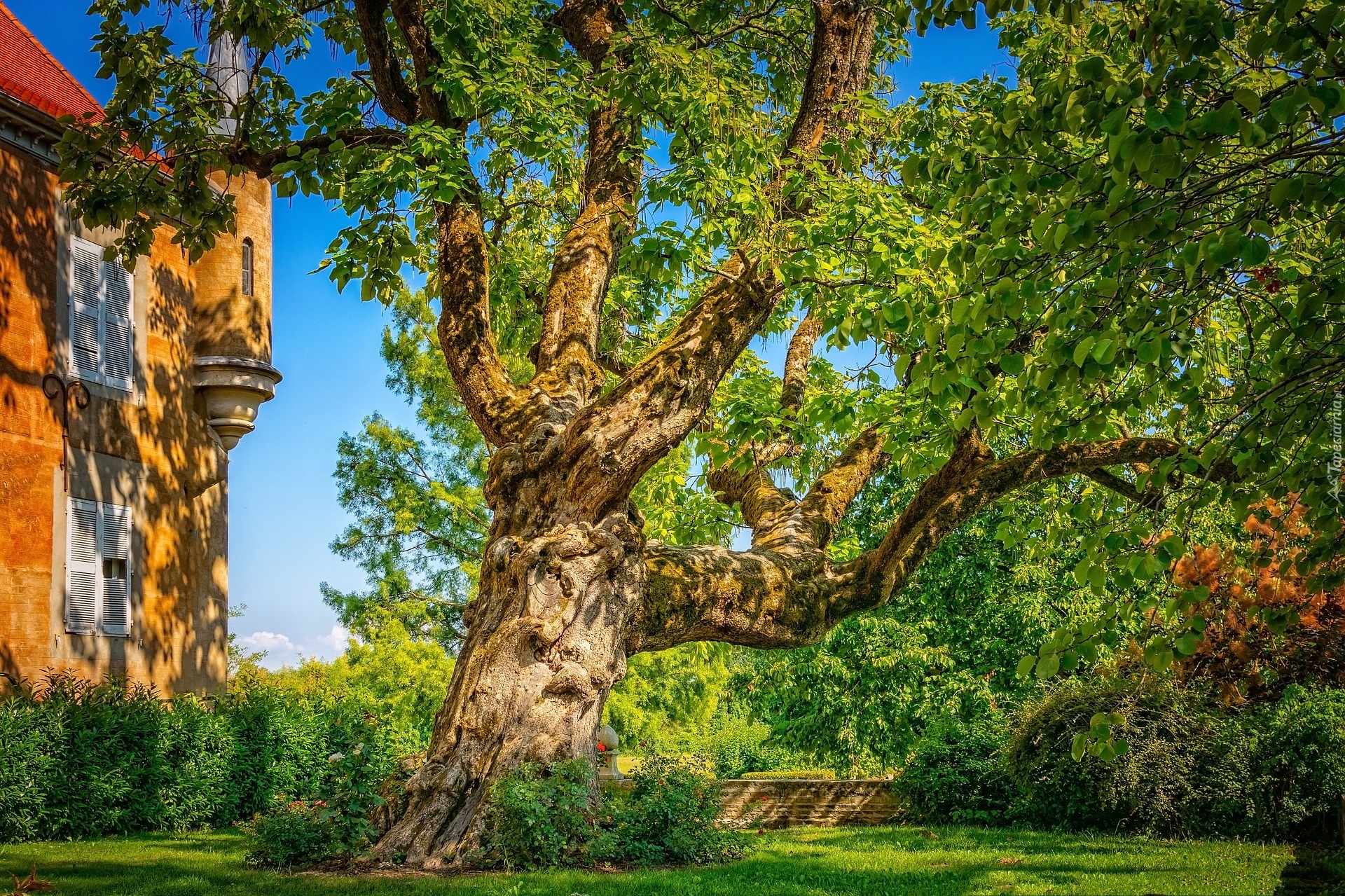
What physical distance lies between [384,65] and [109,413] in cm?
839

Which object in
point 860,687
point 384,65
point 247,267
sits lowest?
point 860,687

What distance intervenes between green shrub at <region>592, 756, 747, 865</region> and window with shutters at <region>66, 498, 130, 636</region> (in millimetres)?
9420

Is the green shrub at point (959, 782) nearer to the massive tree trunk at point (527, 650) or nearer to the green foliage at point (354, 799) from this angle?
the massive tree trunk at point (527, 650)

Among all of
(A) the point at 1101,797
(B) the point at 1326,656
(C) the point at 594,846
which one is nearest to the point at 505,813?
(C) the point at 594,846

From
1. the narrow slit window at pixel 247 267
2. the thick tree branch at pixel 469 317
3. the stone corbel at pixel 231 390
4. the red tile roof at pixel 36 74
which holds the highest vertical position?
the red tile roof at pixel 36 74

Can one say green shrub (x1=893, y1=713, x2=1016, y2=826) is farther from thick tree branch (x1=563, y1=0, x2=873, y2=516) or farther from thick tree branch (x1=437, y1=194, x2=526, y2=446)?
thick tree branch (x1=437, y1=194, x2=526, y2=446)

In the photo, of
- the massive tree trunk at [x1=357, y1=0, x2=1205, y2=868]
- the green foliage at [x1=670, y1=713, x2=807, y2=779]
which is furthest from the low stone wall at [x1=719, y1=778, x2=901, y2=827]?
the massive tree trunk at [x1=357, y1=0, x2=1205, y2=868]

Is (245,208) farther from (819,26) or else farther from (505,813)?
(505,813)

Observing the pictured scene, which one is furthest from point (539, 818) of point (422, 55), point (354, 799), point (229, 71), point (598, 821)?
point (229, 71)

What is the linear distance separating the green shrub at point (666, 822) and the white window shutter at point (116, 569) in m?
9.50

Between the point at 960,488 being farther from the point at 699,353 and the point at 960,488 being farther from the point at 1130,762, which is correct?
the point at 1130,762

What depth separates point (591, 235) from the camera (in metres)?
12.3

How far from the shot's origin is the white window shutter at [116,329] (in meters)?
17.2

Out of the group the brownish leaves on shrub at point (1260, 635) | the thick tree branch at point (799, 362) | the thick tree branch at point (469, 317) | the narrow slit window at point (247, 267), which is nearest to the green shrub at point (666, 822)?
the thick tree branch at point (469, 317)
